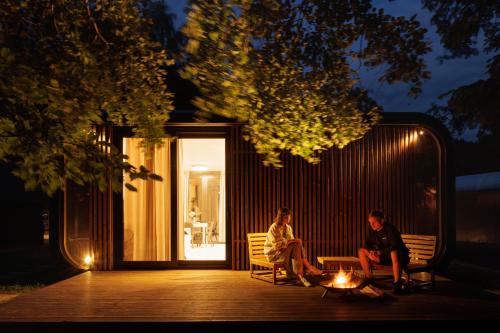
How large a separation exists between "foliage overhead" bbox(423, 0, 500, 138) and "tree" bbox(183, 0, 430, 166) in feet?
30.7

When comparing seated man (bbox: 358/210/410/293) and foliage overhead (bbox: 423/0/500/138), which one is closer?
seated man (bbox: 358/210/410/293)

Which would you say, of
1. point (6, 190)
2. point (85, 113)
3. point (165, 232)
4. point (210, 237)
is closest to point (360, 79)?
point (85, 113)

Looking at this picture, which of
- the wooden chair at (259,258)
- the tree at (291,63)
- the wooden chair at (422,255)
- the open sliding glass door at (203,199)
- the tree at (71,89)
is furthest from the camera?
the open sliding glass door at (203,199)

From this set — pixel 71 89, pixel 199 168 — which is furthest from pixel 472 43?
pixel 71 89

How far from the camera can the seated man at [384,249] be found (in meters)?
6.25

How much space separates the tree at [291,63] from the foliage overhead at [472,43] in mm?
9359

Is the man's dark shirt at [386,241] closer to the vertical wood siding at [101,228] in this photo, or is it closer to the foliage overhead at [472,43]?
the vertical wood siding at [101,228]

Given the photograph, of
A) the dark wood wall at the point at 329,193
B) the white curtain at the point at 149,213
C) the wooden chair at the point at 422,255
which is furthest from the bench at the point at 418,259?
the white curtain at the point at 149,213

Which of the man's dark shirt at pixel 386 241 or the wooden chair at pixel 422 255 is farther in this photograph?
the wooden chair at pixel 422 255

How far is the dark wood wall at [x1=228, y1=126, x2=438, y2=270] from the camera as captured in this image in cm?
835

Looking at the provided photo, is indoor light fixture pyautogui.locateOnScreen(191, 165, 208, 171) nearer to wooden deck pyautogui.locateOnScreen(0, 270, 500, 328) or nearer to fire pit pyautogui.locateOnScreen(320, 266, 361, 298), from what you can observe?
wooden deck pyautogui.locateOnScreen(0, 270, 500, 328)

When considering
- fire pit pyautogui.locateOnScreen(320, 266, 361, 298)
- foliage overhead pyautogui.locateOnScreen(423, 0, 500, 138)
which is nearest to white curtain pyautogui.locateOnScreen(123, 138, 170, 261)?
fire pit pyautogui.locateOnScreen(320, 266, 361, 298)

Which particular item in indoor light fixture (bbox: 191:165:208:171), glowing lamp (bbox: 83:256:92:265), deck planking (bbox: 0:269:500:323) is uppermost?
indoor light fixture (bbox: 191:165:208:171)

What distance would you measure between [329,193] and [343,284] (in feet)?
8.72
